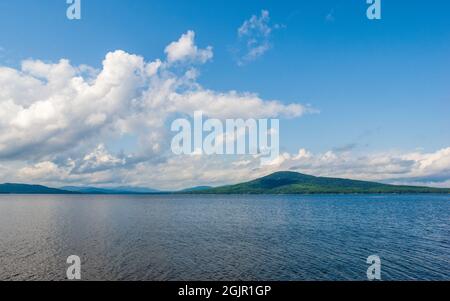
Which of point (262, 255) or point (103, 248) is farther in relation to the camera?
point (103, 248)

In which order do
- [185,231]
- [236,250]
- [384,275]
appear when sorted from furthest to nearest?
[185,231] → [236,250] → [384,275]

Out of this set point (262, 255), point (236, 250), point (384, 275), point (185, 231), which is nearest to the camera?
point (384, 275)

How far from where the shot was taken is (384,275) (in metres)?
47.9

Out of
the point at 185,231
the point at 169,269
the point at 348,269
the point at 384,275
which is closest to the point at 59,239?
the point at 185,231

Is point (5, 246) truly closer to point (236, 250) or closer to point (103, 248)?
point (103, 248)

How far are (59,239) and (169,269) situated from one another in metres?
41.8

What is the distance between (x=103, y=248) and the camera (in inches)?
2638
